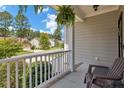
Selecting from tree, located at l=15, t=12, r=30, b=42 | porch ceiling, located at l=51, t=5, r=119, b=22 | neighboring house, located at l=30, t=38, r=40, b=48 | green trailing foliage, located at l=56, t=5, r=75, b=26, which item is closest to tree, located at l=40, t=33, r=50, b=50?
neighboring house, located at l=30, t=38, r=40, b=48

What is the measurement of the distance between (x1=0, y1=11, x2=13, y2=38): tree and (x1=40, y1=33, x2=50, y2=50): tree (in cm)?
230

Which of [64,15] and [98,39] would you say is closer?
[64,15]

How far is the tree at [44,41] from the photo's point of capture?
779cm

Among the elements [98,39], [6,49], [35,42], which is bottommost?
[6,49]

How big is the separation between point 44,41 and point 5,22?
2.61 meters

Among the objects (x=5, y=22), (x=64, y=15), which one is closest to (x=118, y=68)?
(x=64, y=15)

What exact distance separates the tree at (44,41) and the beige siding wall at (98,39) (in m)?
2.28

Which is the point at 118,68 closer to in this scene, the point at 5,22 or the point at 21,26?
the point at 21,26

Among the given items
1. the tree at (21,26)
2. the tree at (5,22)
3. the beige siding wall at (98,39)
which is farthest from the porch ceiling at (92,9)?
the tree at (5,22)

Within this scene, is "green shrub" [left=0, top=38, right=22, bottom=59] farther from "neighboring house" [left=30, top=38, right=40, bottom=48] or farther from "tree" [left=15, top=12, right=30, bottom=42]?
"neighboring house" [left=30, top=38, right=40, bottom=48]

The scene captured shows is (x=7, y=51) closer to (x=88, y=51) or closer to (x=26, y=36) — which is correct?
(x=26, y=36)

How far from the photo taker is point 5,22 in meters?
5.44

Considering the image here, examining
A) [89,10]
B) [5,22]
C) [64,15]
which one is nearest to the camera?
[64,15]
